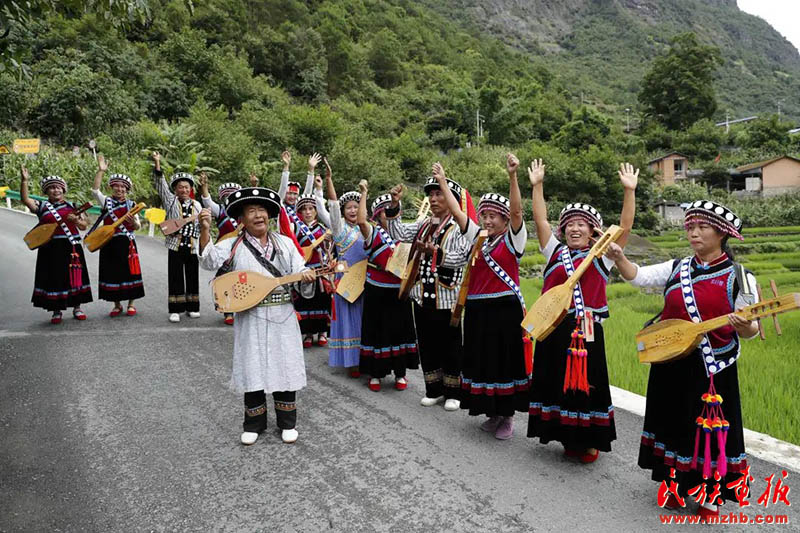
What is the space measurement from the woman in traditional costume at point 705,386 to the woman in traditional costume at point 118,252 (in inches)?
291

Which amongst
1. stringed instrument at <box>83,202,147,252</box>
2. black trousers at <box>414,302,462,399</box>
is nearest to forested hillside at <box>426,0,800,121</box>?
stringed instrument at <box>83,202,147,252</box>

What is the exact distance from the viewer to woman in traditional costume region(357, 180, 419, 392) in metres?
5.58

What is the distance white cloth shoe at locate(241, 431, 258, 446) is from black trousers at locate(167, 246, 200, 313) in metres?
4.46

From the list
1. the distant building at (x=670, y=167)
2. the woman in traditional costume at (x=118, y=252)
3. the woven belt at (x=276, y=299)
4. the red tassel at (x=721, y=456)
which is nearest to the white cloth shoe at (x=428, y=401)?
the woven belt at (x=276, y=299)

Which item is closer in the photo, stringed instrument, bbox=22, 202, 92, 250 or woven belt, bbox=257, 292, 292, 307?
woven belt, bbox=257, 292, 292, 307

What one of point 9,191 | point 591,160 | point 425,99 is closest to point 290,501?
point 9,191

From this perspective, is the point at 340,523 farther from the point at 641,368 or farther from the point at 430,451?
the point at 641,368

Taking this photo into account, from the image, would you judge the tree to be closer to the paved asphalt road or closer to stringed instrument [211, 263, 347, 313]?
the paved asphalt road

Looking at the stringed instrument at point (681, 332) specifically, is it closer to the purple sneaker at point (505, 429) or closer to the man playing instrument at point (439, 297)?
the purple sneaker at point (505, 429)

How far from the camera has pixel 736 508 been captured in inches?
134

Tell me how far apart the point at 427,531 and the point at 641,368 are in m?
4.36

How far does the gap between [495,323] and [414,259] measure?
3.52 ft

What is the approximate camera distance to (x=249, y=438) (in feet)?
14.2

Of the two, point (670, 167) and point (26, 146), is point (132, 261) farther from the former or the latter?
point (670, 167)
